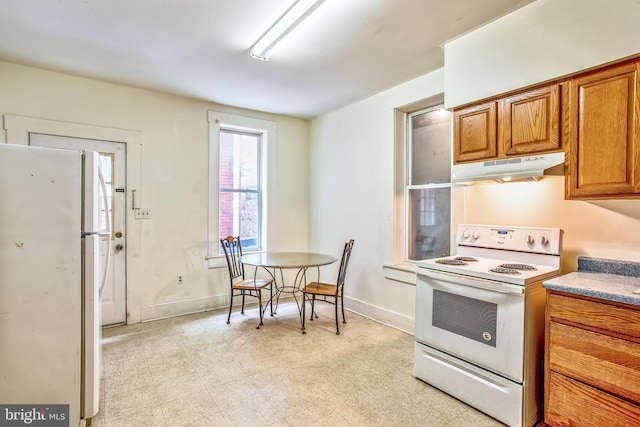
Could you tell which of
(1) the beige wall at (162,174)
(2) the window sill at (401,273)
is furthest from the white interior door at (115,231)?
(2) the window sill at (401,273)

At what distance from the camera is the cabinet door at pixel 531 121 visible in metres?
1.93

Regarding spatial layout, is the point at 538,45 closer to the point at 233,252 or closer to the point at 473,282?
the point at 473,282

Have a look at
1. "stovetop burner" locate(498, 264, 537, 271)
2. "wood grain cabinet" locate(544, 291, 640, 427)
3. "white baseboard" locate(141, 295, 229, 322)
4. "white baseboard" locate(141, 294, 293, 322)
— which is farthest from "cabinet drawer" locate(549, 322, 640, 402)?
"white baseboard" locate(141, 295, 229, 322)

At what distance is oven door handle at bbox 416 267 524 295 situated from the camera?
5.88 ft

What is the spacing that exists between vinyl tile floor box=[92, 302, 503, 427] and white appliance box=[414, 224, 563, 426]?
0.16 metres

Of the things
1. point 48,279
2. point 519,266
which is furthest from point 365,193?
point 48,279

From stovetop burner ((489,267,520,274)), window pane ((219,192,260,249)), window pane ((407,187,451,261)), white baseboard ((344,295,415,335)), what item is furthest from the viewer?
window pane ((219,192,260,249))

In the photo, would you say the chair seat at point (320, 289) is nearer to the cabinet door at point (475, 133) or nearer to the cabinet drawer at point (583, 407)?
the cabinet door at point (475, 133)

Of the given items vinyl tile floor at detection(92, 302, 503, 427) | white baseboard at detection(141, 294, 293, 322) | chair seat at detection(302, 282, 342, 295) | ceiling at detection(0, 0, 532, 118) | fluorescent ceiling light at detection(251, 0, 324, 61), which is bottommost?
vinyl tile floor at detection(92, 302, 503, 427)

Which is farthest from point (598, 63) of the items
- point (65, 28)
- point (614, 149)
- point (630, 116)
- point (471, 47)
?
point (65, 28)

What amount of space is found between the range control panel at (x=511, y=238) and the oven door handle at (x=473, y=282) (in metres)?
0.51

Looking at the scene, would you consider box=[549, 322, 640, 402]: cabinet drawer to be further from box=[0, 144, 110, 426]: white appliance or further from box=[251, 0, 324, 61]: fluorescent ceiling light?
box=[0, 144, 110, 426]: white appliance

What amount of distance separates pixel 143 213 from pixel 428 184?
10.1 ft

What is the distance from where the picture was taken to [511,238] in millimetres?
2281
